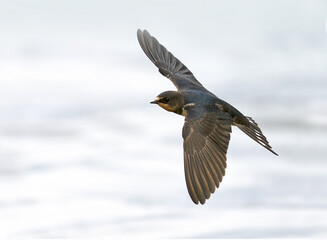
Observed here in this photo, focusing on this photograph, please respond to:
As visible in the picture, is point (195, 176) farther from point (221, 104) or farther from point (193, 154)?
point (221, 104)

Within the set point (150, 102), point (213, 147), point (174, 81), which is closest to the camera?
point (213, 147)

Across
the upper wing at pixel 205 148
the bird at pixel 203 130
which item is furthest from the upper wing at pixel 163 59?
the upper wing at pixel 205 148

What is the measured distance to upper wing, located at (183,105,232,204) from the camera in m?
5.29

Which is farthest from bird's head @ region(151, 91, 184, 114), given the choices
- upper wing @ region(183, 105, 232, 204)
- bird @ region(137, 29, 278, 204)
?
upper wing @ region(183, 105, 232, 204)

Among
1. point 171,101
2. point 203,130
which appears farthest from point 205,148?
point 171,101

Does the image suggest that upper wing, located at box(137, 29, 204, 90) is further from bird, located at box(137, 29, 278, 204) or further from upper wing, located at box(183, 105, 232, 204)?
upper wing, located at box(183, 105, 232, 204)

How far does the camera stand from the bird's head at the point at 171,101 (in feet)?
19.5

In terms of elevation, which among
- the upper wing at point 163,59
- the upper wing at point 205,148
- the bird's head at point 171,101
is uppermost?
the upper wing at point 163,59

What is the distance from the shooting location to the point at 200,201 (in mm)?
5117

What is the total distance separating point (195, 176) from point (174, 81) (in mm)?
1283

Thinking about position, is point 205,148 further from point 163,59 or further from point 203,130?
point 163,59

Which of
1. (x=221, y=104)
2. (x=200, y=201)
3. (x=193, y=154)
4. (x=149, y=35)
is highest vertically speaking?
(x=149, y=35)

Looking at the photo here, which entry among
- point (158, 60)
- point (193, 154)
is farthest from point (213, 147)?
point (158, 60)

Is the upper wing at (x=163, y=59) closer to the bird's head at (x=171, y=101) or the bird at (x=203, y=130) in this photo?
the bird at (x=203, y=130)
